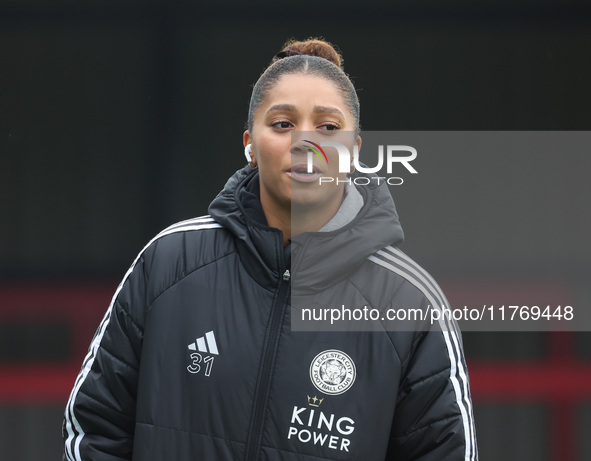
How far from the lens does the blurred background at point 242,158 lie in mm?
2885

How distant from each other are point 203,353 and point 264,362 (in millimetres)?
117

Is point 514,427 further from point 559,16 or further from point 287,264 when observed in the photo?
point 287,264

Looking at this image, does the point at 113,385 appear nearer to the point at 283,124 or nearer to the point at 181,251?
the point at 181,251

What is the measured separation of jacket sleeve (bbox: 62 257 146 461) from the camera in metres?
1.49

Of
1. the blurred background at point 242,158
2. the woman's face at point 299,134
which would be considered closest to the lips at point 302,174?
the woman's face at point 299,134

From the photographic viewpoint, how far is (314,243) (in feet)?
4.97

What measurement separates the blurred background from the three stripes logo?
1483 millimetres

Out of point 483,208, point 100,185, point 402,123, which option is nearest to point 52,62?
point 100,185

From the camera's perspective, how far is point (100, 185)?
2.95 metres

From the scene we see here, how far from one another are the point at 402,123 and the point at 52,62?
4.40 ft

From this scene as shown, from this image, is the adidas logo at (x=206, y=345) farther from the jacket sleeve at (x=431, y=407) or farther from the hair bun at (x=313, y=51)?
the hair bun at (x=313, y=51)

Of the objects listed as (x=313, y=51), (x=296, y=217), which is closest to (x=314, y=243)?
(x=296, y=217)

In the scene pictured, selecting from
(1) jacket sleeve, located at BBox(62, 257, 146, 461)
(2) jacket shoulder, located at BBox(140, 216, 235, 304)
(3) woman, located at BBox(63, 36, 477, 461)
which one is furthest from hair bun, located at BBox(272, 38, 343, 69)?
(1) jacket sleeve, located at BBox(62, 257, 146, 461)

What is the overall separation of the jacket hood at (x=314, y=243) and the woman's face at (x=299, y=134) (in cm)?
7
